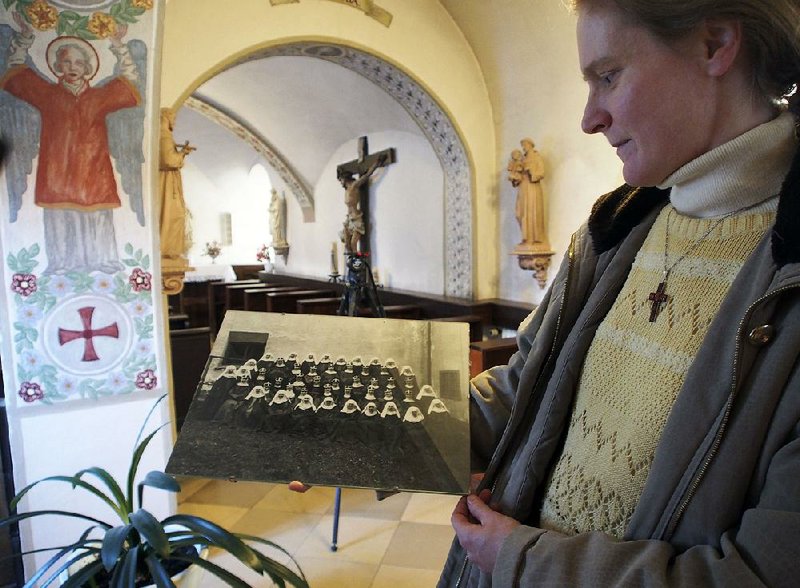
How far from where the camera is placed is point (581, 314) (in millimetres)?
891

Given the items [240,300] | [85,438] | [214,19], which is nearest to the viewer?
[85,438]

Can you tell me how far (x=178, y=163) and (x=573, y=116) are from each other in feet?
8.94

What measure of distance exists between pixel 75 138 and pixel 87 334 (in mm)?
834

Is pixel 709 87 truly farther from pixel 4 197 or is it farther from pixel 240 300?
pixel 240 300

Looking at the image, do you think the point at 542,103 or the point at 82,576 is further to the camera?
the point at 542,103

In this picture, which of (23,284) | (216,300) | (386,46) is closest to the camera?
(23,284)

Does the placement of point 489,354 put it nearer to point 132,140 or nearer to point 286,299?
point 132,140

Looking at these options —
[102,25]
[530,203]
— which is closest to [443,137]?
[530,203]

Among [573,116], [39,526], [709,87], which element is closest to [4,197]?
[39,526]

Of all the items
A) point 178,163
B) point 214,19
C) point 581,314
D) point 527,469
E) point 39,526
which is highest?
point 214,19

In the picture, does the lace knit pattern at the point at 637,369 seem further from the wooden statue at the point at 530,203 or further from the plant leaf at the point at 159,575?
the wooden statue at the point at 530,203

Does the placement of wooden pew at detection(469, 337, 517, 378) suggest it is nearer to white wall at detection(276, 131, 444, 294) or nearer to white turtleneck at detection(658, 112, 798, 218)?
white wall at detection(276, 131, 444, 294)

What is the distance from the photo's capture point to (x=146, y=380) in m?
2.47

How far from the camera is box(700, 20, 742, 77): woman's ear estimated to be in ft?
2.05
